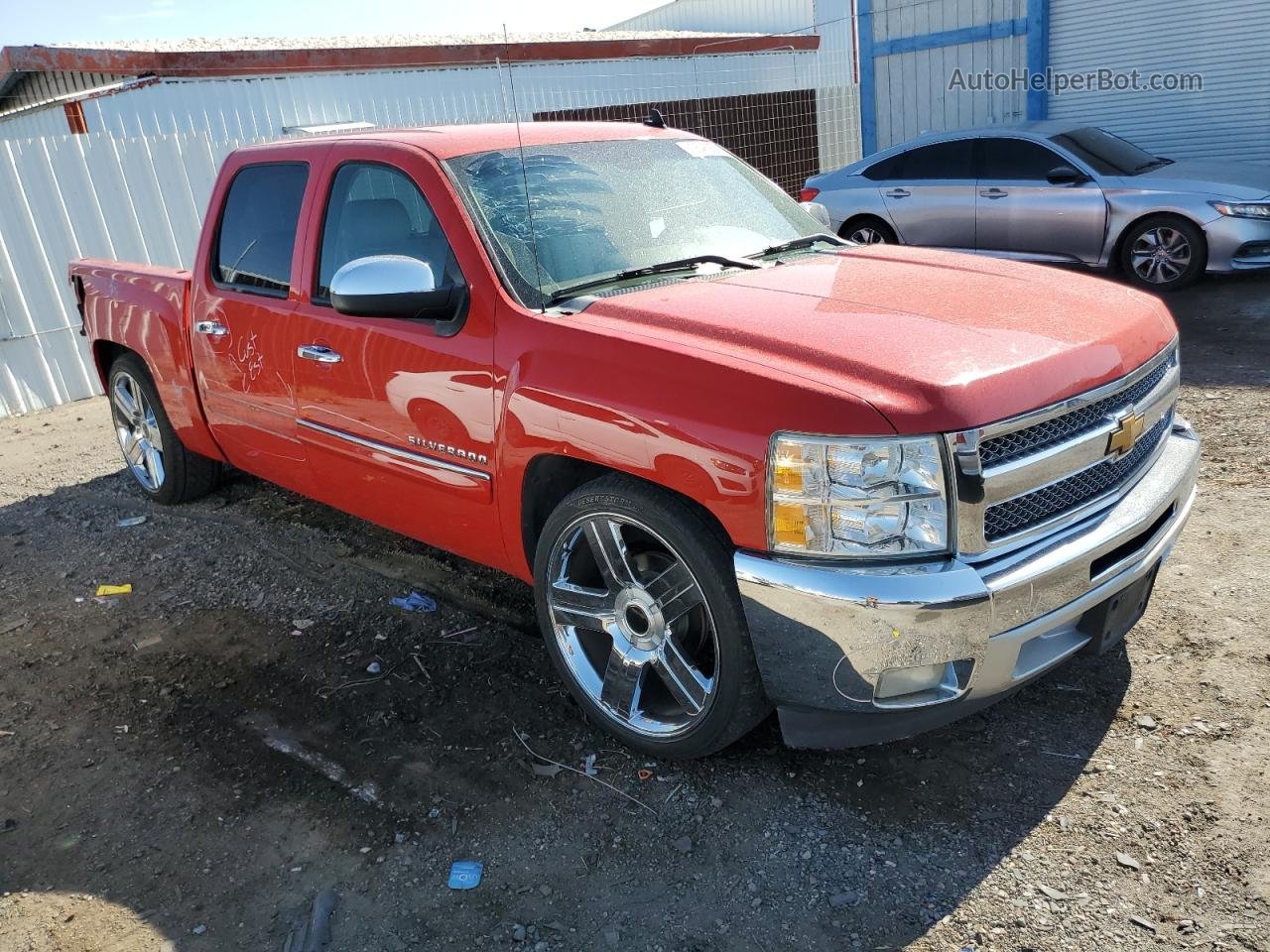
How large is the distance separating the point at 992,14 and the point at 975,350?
12845 millimetres

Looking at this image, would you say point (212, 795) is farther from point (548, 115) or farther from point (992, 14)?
point (992, 14)

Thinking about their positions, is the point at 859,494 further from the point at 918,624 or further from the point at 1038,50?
the point at 1038,50

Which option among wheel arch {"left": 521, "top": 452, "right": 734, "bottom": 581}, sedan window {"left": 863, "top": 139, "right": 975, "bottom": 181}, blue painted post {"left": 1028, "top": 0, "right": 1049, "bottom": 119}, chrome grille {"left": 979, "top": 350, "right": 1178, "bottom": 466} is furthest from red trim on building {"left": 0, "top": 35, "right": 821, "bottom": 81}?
chrome grille {"left": 979, "top": 350, "right": 1178, "bottom": 466}

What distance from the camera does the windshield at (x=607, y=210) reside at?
11.5ft

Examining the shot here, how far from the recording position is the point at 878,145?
15.4 m

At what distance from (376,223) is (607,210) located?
3.02 feet

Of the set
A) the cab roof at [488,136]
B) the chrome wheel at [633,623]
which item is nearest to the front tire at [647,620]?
the chrome wheel at [633,623]

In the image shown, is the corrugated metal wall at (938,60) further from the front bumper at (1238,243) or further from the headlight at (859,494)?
the headlight at (859,494)

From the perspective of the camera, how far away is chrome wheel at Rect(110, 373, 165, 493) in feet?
19.3

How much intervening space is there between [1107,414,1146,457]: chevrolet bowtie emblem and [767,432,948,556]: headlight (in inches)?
27.7

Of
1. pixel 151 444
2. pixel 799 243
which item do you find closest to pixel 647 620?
pixel 799 243

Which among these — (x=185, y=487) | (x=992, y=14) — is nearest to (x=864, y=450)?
(x=185, y=487)

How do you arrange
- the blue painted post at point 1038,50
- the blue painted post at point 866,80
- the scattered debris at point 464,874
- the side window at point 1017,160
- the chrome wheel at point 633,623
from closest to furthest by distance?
the scattered debris at point 464,874 < the chrome wheel at point 633,623 < the side window at point 1017,160 < the blue painted post at point 1038,50 < the blue painted post at point 866,80

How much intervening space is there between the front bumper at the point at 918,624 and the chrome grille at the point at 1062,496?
0.07 meters
